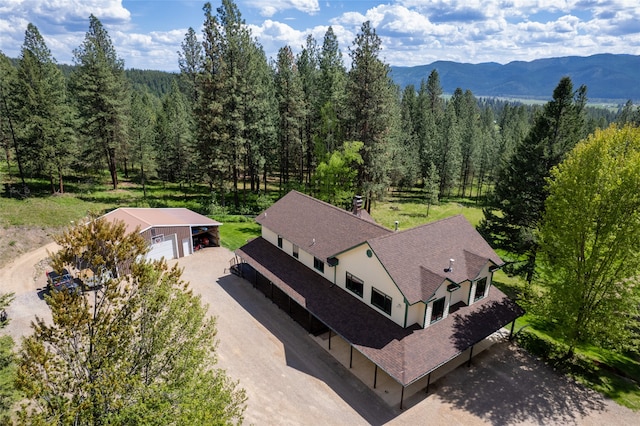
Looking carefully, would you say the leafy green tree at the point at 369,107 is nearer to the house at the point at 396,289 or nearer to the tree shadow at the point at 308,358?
the house at the point at 396,289

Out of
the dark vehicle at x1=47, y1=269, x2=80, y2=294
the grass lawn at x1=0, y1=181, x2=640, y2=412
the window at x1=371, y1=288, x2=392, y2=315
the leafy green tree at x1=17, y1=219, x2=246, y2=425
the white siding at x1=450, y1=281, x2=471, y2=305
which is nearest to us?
the leafy green tree at x1=17, y1=219, x2=246, y2=425

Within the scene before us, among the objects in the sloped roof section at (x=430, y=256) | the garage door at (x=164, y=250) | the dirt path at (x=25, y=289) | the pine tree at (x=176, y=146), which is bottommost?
the dirt path at (x=25, y=289)

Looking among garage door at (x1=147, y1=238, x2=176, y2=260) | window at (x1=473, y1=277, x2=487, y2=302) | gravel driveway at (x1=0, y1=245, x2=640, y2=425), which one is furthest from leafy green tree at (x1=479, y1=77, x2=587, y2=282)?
garage door at (x1=147, y1=238, x2=176, y2=260)

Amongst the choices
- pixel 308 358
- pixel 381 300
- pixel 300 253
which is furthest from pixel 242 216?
pixel 381 300

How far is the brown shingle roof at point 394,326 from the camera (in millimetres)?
20078

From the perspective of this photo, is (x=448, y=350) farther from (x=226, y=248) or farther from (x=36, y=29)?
(x=36, y=29)

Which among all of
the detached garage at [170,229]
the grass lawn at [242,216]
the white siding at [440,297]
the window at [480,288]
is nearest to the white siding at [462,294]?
the window at [480,288]

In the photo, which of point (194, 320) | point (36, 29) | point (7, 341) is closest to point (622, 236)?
point (194, 320)

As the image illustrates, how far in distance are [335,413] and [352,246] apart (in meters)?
9.63

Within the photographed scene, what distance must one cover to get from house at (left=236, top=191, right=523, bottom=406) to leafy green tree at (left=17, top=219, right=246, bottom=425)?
11004mm

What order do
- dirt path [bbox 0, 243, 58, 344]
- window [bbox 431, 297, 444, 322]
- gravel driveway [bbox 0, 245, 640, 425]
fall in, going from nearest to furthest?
1. gravel driveway [bbox 0, 245, 640, 425]
2. window [bbox 431, 297, 444, 322]
3. dirt path [bbox 0, 243, 58, 344]

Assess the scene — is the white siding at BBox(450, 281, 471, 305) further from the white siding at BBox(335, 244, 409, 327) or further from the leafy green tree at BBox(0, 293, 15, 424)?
the leafy green tree at BBox(0, 293, 15, 424)

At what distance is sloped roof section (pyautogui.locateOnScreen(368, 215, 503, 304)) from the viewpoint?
21469mm

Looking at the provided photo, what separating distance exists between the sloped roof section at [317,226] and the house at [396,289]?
0.33 feet
